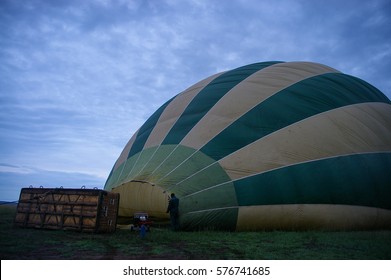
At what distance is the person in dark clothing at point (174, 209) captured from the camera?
6.64 m

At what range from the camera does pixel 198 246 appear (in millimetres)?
5152

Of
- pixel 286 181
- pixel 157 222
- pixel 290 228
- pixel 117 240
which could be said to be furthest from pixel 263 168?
pixel 117 240

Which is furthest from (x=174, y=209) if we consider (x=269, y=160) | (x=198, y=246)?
(x=269, y=160)

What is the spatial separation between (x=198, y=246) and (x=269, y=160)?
2624 millimetres

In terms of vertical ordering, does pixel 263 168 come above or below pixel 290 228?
above

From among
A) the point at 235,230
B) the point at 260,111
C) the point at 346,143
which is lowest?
the point at 235,230

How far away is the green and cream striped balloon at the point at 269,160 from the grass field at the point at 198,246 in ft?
1.61

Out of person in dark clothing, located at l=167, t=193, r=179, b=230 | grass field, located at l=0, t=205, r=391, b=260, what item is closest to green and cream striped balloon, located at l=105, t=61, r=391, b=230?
person in dark clothing, located at l=167, t=193, r=179, b=230

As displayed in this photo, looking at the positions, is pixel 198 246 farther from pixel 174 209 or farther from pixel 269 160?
pixel 269 160

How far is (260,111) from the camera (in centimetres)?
761

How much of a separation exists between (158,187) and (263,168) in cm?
226

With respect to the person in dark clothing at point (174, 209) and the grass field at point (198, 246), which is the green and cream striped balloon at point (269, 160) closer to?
the person in dark clothing at point (174, 209)

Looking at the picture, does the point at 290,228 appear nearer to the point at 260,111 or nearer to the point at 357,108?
the point at 260,111

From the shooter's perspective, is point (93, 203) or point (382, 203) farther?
point (382, 203)
